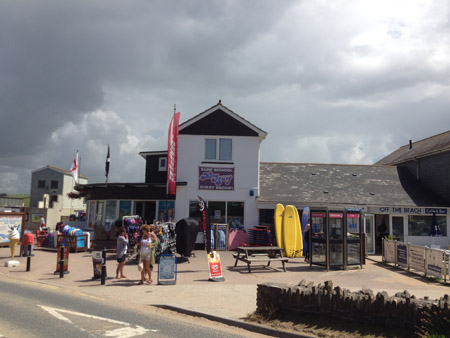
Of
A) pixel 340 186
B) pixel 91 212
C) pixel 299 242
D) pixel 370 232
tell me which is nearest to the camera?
pixel 299 242

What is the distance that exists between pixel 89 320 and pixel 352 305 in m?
4.84

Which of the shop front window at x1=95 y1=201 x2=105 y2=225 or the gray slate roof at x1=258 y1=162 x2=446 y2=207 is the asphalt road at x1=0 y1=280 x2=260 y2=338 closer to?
the gray slate roof at x1=258 y1=162 x2=446 y2=207

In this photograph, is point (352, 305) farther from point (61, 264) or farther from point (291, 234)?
point (291, 234)

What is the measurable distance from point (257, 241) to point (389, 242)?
6.25 metres

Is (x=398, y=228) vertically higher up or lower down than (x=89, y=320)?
higher up

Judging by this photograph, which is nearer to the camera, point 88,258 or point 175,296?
point 175,296

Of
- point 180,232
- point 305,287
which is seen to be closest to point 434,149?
point 180,232

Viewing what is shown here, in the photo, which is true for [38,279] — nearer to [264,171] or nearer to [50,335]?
[50,335]

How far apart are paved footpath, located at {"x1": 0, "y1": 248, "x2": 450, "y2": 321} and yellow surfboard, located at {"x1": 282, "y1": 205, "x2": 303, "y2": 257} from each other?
150 cm

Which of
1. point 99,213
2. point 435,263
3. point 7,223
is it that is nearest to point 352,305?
point 435,263

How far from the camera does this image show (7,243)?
61.2 feet

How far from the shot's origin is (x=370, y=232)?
2127cm

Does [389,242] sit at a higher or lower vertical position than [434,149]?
lower

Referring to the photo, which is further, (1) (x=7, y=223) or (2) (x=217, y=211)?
(2) (x=217, y=211)
